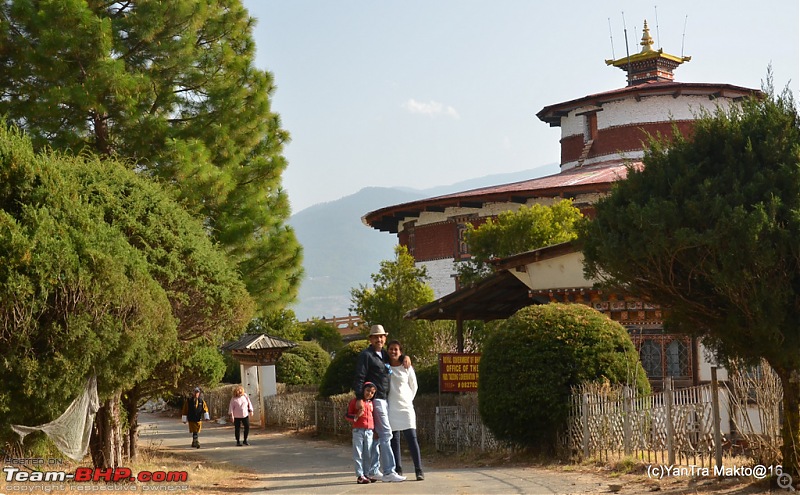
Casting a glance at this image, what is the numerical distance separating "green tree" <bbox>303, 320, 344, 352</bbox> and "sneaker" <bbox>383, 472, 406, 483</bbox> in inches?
1526

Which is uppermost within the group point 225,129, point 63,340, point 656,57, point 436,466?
point 656,57

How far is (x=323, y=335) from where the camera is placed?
51.4 meters

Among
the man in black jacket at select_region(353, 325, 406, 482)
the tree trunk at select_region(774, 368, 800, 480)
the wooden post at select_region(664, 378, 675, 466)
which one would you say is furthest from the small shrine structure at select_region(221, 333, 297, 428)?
the tree trunk at select_region(774, 368, 800, 480)

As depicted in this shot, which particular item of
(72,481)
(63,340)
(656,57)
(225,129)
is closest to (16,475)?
(72,481)

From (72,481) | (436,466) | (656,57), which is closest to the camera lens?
(72,481)

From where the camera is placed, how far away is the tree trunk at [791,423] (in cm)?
1023

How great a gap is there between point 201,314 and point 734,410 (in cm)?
789

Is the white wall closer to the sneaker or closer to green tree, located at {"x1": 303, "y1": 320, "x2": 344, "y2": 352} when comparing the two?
green tree, located at {"x1": 303, "y1": 320, "x2": 344, "y2": 352}

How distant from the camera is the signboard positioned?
1994 cm

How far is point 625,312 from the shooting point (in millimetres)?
22922

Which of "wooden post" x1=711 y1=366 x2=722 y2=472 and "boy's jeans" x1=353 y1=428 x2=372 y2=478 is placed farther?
"boy's jeans" x1=353 y1=428 x2=372 y2=478

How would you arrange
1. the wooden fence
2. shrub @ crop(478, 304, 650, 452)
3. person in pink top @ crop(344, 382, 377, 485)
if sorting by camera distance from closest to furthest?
the wooden fence, person in pink top @ crop(344, 382, 377, 485), shrub @ crop(478, 304, 650, 452)

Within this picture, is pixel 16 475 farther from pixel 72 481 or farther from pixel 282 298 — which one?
pixel 282 298

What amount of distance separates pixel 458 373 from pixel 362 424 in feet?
25.6
